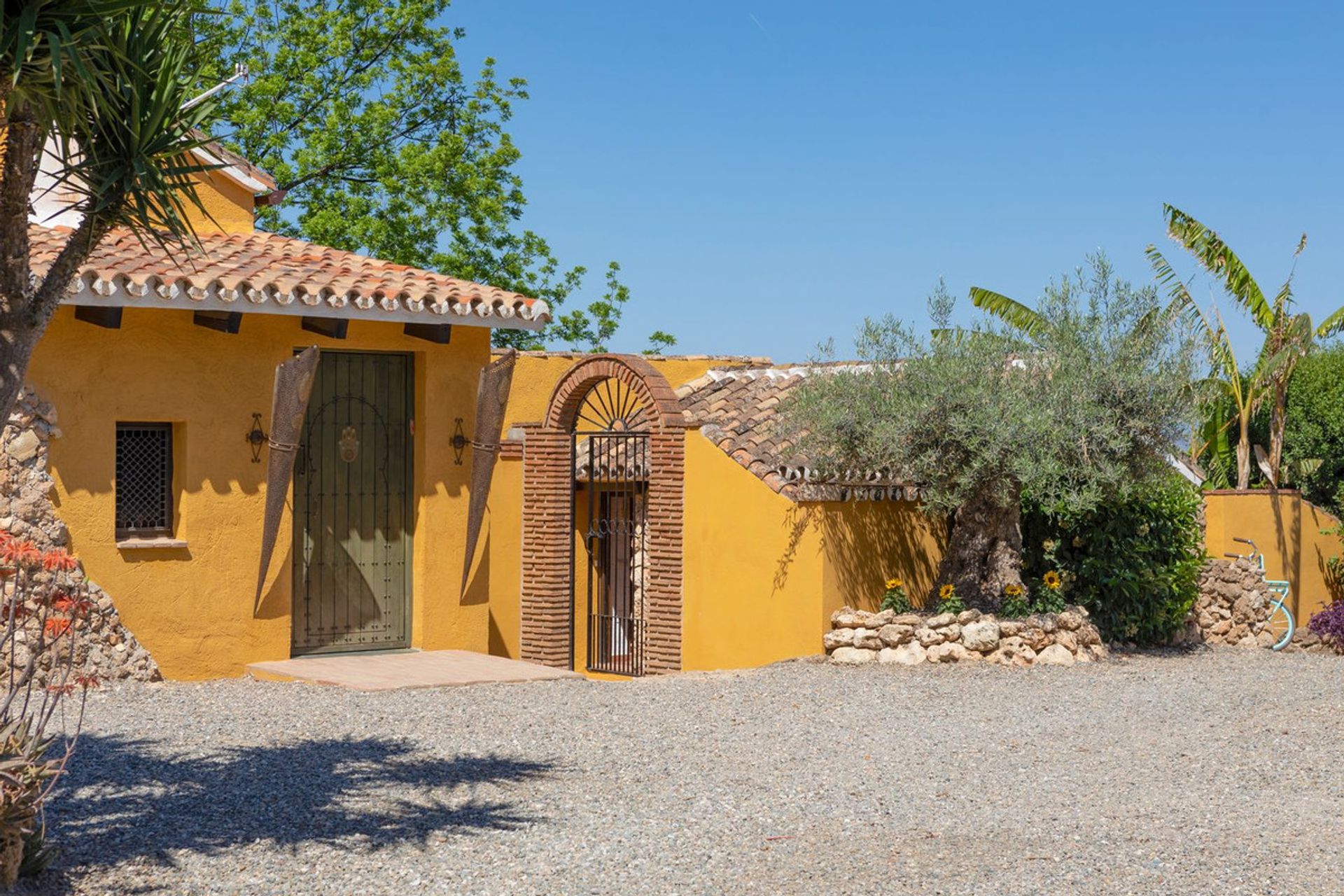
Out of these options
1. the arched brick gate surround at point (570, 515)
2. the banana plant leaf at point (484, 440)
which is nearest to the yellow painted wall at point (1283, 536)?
the arched brick gate surround at point (570, 515)

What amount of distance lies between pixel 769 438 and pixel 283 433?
4729 mm

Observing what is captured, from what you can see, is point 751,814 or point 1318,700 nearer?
point 751,814

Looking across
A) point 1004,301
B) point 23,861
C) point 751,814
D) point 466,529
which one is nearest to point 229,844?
point 23,861

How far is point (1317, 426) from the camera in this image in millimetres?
22016

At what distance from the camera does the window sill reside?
1122cm

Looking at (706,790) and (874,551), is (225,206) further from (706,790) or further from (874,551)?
(706,790)

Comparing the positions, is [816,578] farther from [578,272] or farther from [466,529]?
[578,272]

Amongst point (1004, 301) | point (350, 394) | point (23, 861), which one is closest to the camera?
point (23, 861)

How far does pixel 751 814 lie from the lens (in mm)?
6980

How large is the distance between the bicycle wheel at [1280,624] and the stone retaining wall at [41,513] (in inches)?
453

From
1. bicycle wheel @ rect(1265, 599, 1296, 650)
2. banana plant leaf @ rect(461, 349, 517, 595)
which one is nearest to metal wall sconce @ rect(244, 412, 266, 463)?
banana plant leaf @ rect(461, 349, 517, 595)

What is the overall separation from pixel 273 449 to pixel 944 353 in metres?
5.75

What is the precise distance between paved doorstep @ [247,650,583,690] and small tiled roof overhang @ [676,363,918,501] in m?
3.05

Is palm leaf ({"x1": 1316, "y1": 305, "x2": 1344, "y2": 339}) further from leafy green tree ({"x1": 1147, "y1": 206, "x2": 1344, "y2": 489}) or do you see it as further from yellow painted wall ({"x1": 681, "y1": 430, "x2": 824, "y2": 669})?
yellow painted wall ({"x1": 681, "y1": 430, "x2": 824, "y2": 669})
